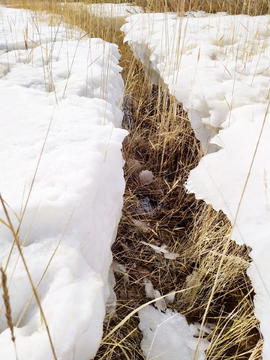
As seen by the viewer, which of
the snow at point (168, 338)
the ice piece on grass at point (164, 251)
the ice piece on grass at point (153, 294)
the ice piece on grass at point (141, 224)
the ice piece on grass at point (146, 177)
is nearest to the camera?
the snow at point (168, 338)

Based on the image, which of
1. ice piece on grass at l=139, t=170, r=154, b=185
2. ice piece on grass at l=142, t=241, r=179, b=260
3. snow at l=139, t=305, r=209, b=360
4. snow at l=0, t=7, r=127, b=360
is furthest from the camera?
ice piece on grass at l=139, t=170, r=154, b=185

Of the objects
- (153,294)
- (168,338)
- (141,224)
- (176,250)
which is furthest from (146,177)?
(168,338)

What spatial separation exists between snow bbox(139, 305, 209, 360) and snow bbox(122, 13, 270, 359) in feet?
1.16

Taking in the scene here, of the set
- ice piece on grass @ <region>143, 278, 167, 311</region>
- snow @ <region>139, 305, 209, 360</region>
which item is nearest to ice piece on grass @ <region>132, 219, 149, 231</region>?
ice piece on grass @ <region>143, 278, 167, 311</region>

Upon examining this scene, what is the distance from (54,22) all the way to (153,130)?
2409 mm

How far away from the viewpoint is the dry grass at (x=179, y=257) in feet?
3.16

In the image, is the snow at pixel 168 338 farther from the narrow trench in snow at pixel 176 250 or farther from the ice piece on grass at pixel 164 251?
the ice piece on grass at pixel 164 251

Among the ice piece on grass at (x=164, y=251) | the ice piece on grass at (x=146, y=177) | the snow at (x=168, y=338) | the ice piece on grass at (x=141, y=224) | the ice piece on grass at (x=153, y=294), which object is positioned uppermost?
the ice piece on grass at (x=146, y=177)

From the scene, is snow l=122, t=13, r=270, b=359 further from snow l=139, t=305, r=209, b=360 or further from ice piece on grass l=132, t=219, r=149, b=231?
ice piece on grass l=132, t=219, r=149, b=231

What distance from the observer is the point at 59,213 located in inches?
28.1

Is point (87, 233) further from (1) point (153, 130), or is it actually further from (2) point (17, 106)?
(1) point (153, 130)

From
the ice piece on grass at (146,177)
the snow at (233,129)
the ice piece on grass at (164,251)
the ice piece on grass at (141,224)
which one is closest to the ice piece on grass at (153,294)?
the ice piece on grass at (164,251)

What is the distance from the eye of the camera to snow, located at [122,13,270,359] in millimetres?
828

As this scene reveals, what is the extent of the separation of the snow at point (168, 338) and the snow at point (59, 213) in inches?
13.1
